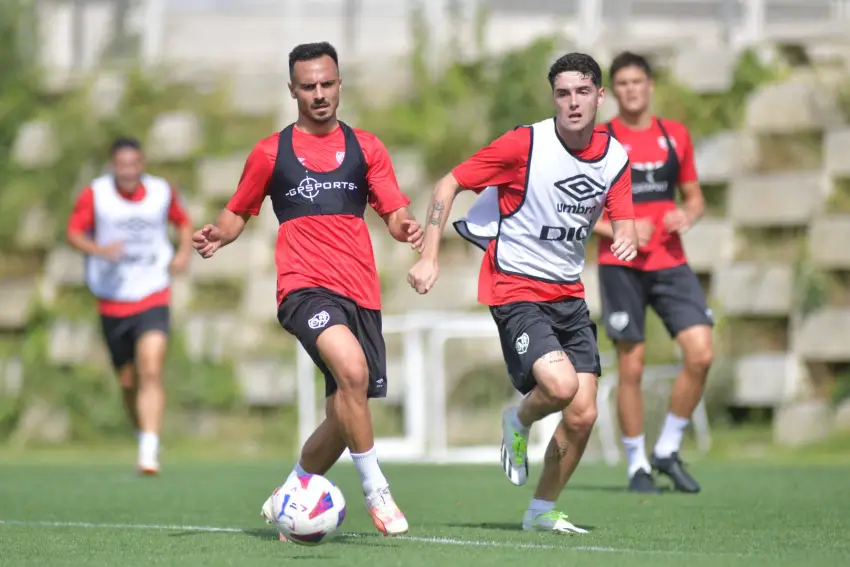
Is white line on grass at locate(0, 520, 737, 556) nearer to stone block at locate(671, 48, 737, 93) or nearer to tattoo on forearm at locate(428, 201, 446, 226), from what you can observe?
tattoo on forearm at locate(428, 201, 446, 226)

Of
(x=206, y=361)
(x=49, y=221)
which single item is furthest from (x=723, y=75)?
(x=49, y=221)

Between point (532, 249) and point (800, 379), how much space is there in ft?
28.0

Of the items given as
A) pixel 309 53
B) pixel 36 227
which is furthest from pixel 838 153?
pixel 36 227

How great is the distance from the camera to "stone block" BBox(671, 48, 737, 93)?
1747cm

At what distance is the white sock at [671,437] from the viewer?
10156mm

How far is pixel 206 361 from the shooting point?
1906 centimetres

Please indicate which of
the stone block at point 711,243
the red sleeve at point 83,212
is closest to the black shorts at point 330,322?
the red sleeve at point 83,212

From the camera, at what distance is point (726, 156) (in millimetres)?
16922

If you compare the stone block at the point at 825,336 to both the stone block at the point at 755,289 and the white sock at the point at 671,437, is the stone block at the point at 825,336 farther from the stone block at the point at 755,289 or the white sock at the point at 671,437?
the white sock at the point at 671,437

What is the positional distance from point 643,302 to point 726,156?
688cm

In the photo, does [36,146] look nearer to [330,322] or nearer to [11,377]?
[11,377]

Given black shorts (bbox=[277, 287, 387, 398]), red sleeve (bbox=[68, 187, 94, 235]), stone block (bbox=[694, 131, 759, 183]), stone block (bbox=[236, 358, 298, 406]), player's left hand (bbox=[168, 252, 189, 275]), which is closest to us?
black shorts (bbox=[277, 287, 387, 398])

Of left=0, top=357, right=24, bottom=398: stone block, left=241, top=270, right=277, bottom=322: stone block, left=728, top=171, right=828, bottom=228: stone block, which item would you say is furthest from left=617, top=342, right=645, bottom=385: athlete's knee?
left=0, top=357, right=24, bottom=398: stone block

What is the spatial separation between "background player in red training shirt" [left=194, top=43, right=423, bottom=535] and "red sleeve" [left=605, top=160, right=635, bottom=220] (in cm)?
101
